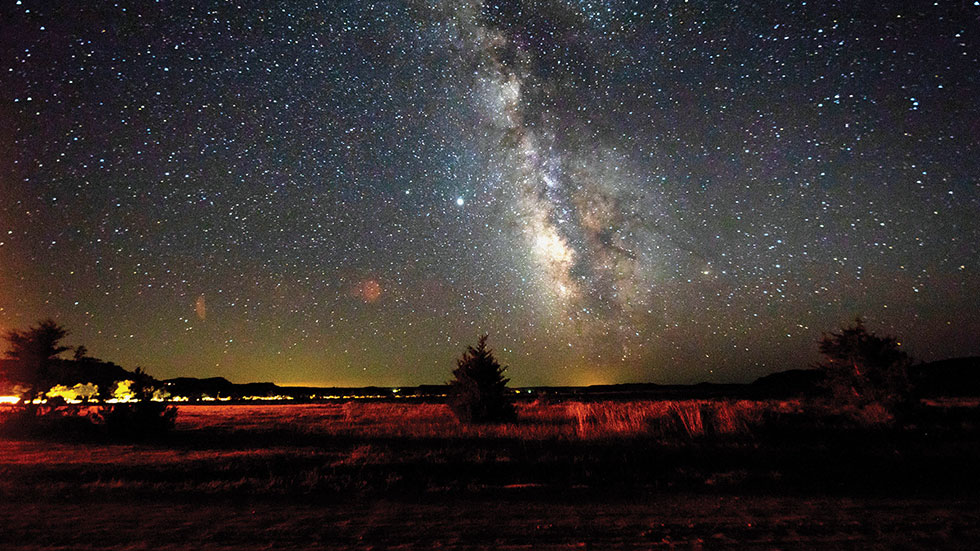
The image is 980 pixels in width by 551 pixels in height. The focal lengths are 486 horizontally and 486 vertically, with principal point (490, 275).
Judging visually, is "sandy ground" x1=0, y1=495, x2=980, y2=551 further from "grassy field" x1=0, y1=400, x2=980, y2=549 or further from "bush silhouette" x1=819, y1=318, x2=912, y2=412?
"bush silhouette" x1=819, y1=318, x2=912, y2=412

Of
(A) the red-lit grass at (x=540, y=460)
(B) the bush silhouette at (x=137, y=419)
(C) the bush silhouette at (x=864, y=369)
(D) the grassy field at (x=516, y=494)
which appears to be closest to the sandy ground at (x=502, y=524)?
(D) the grassy field at (x=516, y=494)

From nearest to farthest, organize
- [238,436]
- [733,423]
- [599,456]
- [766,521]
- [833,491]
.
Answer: [766,521], [833,491], [599,456], [733,423], [238,436]

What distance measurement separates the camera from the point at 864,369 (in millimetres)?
21031

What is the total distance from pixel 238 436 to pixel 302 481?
1128 cm

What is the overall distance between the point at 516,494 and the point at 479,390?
49.7 feet

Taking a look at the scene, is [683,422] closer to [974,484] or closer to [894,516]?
[974,484]

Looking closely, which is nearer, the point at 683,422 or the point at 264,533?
the point at 264,533

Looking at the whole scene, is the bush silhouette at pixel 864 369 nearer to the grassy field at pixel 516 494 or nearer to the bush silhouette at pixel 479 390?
the grassy field at pixel 516 494

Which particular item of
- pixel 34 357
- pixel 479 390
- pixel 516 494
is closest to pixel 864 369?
pixel 479 390

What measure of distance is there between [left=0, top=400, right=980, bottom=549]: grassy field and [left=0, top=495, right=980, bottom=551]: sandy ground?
3 centimetres

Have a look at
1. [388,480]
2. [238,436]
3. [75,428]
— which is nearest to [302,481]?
[388,480]

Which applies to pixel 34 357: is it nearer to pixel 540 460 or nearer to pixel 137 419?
pixel 137 419

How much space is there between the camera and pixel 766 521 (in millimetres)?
6086

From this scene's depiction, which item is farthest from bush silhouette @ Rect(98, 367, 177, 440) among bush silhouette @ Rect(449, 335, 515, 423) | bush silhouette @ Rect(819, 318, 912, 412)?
bush silhouette @ Rect(819, 318, 912, 412)
